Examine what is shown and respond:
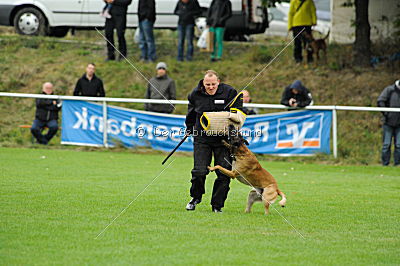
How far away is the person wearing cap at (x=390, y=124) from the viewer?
17.7m

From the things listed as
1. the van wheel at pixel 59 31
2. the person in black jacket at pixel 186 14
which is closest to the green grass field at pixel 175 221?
the person in black jacket at pixel 186 14

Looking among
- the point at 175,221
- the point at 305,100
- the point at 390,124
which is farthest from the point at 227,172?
the point at 390,124

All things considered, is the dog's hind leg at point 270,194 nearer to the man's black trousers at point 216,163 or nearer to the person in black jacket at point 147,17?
the man's black trousers at point 216,163

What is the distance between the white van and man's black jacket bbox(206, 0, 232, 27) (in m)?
1.89

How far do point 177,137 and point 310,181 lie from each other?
15.4 feet

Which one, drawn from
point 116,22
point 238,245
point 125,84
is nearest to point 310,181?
point 238,245

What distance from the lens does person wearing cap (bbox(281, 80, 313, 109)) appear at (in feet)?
59.6

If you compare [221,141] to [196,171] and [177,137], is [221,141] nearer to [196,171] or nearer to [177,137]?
[196,171]

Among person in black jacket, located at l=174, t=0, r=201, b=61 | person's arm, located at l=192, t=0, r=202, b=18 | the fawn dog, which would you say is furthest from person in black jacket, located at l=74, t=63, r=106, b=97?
the fawn dog

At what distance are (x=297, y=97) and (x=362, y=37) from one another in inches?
204

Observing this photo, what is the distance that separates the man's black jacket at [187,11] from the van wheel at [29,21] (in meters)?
5.03

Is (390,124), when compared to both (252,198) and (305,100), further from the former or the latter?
(252,198)

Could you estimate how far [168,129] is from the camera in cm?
1856

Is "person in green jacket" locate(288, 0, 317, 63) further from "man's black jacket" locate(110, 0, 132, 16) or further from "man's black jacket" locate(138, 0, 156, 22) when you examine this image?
"man's black jacket" locate(110, 0, 132, 16)
